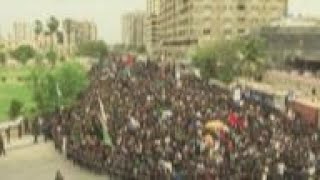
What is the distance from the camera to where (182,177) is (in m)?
20.6

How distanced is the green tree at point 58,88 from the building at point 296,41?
25.8 meters

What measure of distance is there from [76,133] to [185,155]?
6670 mm

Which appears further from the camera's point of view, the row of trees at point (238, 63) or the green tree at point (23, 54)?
the green tree at point (23, 54)

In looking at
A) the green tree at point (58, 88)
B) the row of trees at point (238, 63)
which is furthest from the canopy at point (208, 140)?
the row of trees at point (238, 63)

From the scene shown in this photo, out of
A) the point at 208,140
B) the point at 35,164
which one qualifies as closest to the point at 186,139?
the point at 208,140

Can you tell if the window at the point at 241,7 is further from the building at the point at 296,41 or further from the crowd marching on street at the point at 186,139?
the crowd marching on street at the point at 186,139

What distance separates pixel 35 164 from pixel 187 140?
Result: 6.24 m

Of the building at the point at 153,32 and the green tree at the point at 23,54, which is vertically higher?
the building at the point at 153,32

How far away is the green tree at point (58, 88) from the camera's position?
43.3 meters

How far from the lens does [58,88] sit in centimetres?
4091

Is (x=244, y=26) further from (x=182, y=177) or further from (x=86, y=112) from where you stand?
(x=182, y=177)

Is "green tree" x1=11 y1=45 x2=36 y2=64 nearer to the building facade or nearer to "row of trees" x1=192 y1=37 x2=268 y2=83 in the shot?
the building facade

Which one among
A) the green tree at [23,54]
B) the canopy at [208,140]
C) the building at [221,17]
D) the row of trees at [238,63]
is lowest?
the green tree at [23,54]

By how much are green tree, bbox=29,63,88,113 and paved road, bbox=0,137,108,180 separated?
9349mm
